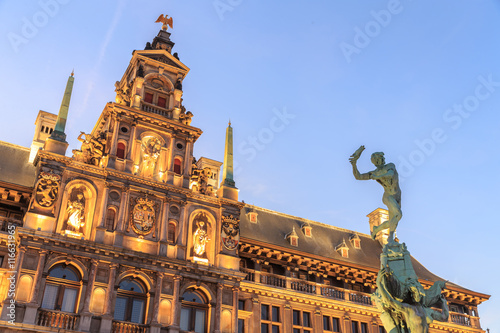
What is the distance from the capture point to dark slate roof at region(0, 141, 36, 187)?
37.1 meters

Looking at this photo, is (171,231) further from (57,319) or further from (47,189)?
(57,319)

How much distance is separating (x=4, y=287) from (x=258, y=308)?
1719cm

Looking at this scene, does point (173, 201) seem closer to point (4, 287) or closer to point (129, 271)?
point (129, 271)

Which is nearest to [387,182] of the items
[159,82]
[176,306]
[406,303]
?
[406,303]

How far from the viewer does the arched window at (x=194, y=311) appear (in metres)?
35.1

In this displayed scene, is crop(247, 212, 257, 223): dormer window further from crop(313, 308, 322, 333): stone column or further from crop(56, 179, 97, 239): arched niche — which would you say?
crop(56, 179, 97, 239): arched niche

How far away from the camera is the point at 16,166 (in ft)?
128

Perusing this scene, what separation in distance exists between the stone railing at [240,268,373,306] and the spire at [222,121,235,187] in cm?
670

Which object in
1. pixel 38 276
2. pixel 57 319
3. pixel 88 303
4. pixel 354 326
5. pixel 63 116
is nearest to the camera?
pixel 57 319

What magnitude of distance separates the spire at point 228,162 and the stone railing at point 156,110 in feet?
17.0

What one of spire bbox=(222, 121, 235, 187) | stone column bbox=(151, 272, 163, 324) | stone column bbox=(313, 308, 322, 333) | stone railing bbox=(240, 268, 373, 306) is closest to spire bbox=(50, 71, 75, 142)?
stone column bbox=(151, 272, 163, 324)

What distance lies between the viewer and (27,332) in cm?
2980

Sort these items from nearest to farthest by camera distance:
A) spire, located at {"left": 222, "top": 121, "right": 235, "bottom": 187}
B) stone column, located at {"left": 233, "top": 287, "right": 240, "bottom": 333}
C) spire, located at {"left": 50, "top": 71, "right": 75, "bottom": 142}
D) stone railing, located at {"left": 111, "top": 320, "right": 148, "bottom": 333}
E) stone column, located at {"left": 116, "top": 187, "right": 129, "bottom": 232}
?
stone railing, located at {"left": 111, "top": 320, "right": 148, "bottom": 333}
stone column, located at {"left": 116, "top": 187, "right": 129, "bottom": 232}
stone column, located at {"left": 233, "top": 287, "right": 240, "bottom": 333}
spire, located at {"left": 50, "top": 71, "right": 75, "bottom": 142}
spire, located at {"left": 222, "top": 121, "right": 235, "bottom": 187}

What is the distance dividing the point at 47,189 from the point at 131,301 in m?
8.82
